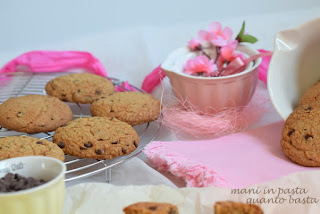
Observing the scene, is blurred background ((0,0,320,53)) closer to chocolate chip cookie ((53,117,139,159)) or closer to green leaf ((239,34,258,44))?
green leaf ((239,34,258,44))

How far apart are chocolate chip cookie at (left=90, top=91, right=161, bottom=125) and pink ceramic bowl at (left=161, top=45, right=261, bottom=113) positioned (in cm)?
9

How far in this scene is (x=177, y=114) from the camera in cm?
133

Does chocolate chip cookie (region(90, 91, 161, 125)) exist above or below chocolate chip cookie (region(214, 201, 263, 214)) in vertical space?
below

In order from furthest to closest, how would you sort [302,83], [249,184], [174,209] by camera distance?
[302,83] < [249,184] < [174,209]

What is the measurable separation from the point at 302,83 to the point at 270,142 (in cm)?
23

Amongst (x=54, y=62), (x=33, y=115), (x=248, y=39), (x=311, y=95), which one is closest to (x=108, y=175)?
(x=33, y=115)

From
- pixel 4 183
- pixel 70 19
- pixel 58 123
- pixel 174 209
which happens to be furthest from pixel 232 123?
pixel 70 19

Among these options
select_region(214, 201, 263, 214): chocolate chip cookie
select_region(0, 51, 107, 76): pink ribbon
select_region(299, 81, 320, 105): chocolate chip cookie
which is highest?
select_region(299, 81, 320, 105): chocolate chip cookie

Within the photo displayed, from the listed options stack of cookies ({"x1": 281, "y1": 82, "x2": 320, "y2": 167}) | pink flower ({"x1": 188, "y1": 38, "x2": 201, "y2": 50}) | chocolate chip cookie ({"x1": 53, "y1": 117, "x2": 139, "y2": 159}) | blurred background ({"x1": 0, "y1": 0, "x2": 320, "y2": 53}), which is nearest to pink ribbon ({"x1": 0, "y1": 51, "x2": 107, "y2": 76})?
blurred background ({"x1": 0, "y1": 0, "x2": 320, "y2": 53})

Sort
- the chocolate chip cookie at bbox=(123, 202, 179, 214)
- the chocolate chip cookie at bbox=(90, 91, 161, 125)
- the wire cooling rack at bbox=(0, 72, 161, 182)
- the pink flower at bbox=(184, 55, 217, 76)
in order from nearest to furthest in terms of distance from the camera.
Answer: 1. the chocolate chip cookie at bbox=(123, 202, 179, 214)
2. the wire cooling rack at bbox=(0, 72, 161, 182)
3. the chocolate chip cookie at bbox=(90, 91, 161, 125)
4. the pink flower at bbox=(184, 55, 217, 76)

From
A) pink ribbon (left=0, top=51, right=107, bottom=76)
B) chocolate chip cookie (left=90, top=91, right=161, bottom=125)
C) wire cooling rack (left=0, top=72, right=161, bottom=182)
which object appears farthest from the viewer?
pink ribbon (left=0, top=51, right=107, bottom=76)

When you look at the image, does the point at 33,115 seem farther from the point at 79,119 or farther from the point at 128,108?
the point at 128,108

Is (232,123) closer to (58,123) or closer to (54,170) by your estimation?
(58,123)

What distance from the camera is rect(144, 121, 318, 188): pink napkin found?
3.36ft
